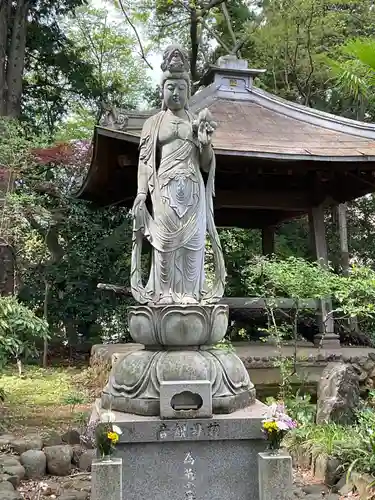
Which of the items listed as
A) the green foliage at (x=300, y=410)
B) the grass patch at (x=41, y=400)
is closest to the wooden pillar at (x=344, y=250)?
the green foliage at (x=300, y=410)

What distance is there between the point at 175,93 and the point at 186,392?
88.6 inches

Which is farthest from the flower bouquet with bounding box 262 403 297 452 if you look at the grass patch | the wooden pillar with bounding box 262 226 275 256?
→ the wooden pillar with bounding box 262 226 275 256

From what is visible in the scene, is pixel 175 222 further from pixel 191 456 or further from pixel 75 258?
pixel 75 258

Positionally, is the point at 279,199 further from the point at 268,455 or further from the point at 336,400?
the point at 268,455

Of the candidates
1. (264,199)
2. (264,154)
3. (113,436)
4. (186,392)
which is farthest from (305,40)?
(113,436)

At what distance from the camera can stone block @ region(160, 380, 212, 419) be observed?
11.7 ft

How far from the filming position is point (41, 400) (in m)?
8.33

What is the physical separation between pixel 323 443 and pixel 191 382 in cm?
220

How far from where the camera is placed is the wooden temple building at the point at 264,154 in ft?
24.9

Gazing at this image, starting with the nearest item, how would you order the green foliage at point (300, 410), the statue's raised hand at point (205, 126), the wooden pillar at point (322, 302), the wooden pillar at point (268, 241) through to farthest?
1. the statue's raised hand at point (205, 126)
2. the green foliage at point (300, 410)
3. the wooden pillar at point (322, 302)
4. the wooden pillar at point (268, 241)

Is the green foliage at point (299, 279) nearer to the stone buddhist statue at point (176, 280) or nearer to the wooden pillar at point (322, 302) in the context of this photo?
the wooden pillar at point (322, 302)

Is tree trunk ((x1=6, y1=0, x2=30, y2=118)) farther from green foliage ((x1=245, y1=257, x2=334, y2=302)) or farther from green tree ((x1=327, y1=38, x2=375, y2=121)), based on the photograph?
green foliage ((x1=245, y1=257, x2=334, y2=302))

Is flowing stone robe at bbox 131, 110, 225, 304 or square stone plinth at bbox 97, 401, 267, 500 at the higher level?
flowing stone robe at bbox 131, 110, 225, 304

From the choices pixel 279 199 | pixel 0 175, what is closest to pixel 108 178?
pixel 0 175
